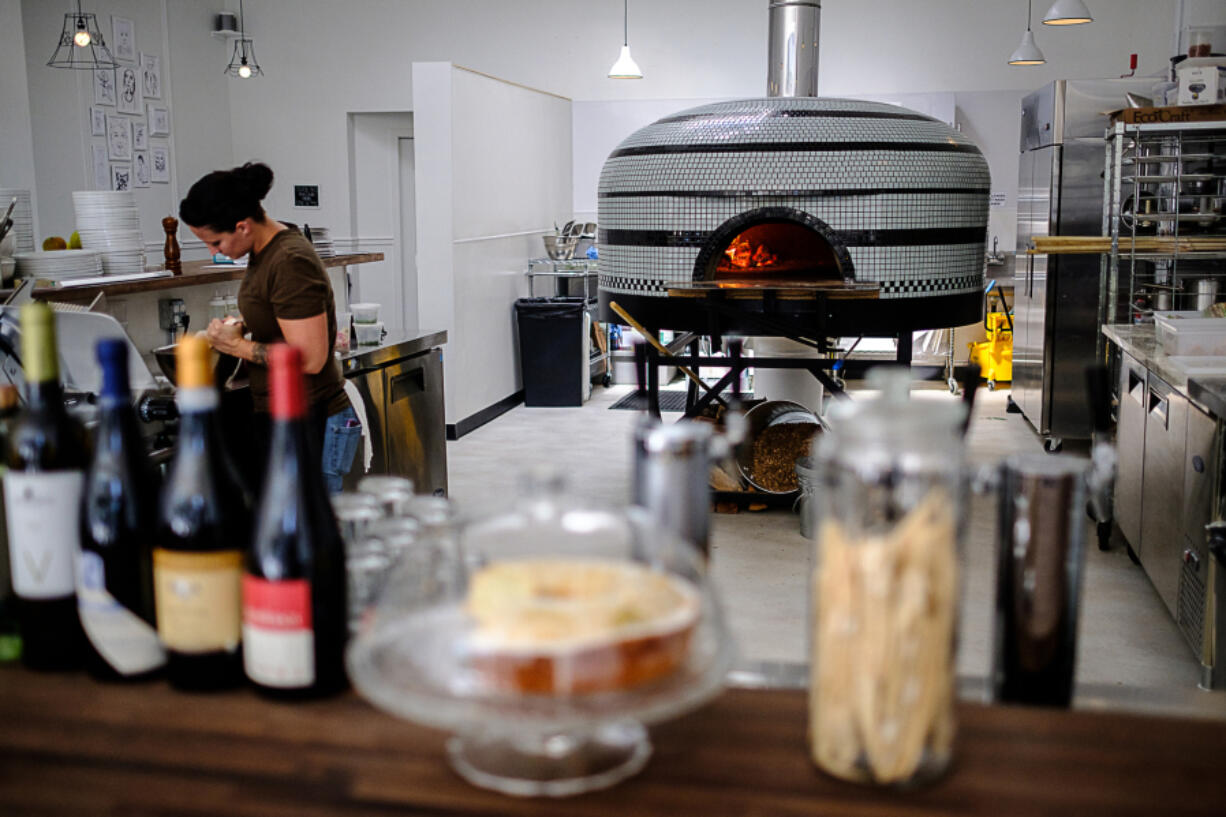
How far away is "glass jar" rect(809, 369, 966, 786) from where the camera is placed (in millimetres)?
882

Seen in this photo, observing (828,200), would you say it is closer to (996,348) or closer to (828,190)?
(828,190)

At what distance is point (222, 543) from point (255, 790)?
255 millimetres

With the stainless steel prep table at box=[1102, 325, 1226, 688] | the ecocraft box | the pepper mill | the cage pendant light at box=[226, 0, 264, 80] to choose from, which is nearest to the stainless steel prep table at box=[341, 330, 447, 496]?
the pepper mill

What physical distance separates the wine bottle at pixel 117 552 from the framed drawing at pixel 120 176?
7.98 m

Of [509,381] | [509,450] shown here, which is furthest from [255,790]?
[509,381]

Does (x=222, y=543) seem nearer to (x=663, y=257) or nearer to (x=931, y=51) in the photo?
(x=663, y=257)

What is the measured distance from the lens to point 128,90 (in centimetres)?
852

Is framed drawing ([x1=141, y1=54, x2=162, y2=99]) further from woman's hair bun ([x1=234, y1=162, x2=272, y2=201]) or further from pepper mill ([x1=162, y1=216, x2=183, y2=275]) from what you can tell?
woman's hair bun ([x1=234, y1=162, x2=272, y2=201])

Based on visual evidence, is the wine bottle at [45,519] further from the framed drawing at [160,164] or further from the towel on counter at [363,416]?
the framed drawing at [160,164]

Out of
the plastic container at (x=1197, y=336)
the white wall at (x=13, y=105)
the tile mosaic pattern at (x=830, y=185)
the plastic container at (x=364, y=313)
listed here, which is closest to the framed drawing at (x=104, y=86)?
the white wall at (x=13, y=105)

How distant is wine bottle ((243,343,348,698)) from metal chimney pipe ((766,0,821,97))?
179 inches

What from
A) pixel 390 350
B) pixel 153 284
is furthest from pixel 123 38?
pixel 153 284

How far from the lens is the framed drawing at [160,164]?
8.83 meters

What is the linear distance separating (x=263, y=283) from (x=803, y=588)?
2.28 metres
